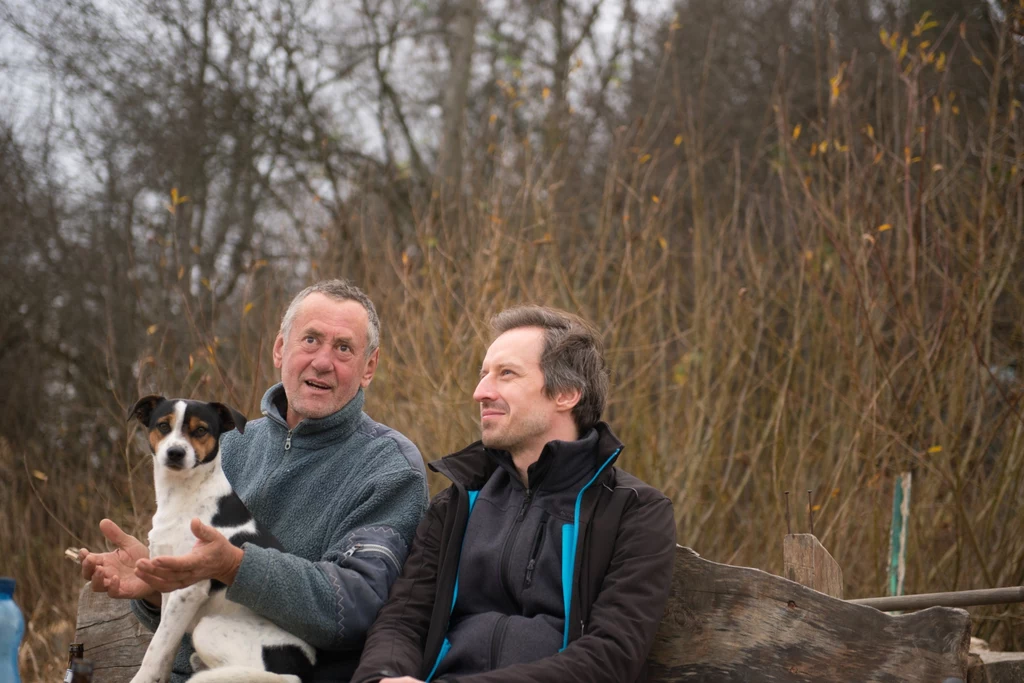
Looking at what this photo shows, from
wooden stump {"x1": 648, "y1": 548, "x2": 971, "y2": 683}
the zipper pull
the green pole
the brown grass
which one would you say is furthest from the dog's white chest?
the green pole

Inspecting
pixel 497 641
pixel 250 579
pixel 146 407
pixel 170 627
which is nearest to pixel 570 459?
pixel 497 641

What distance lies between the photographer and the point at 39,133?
9.41 metres

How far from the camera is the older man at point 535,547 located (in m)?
2.63

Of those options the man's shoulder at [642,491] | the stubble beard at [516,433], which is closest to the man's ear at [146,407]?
the stubble beard at [516,433]

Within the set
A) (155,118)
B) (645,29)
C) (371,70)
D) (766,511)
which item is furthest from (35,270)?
(766,511)

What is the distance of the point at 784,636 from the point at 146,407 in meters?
1.98

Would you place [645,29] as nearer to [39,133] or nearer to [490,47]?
[490,47]

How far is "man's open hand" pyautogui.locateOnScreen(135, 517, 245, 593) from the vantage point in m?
2.62

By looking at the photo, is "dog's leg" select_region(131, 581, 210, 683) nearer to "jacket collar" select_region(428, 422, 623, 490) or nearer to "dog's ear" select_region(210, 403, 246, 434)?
"dog's ear" select_region(210, 403, 246, 434)

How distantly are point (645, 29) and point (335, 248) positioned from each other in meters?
5.48

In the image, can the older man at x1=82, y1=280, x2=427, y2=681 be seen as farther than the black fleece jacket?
Yes

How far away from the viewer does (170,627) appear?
9.30ft

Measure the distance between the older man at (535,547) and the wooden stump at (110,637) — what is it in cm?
111

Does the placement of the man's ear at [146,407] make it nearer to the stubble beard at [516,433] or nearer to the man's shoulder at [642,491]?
the stubble beard at [516,433]
